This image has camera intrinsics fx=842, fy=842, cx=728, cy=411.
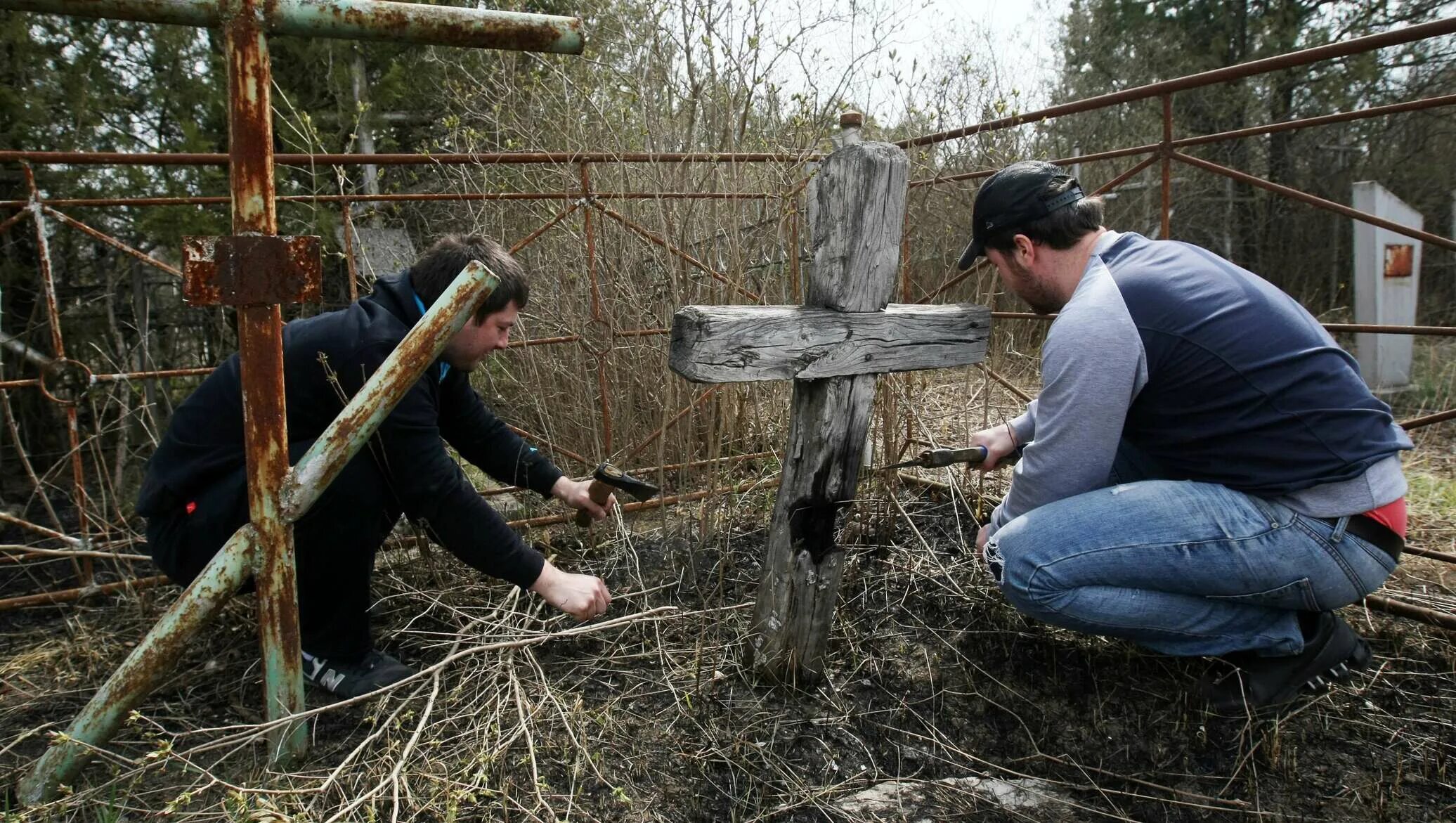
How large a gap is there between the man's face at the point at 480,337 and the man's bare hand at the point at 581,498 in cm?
55

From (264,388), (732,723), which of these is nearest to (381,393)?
(264,388)

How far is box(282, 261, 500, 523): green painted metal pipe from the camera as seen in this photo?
176cm

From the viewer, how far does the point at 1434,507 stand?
3.30 m

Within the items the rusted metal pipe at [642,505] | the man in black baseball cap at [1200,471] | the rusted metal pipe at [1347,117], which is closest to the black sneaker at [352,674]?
the rusted metal pipe at [642,505]

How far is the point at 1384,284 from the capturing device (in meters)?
6.50

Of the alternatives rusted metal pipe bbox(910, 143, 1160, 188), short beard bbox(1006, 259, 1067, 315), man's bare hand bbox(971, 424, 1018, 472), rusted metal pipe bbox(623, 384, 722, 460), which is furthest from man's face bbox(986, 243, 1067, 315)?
rusted metal pipe bbox(623, 384, 722, 460)

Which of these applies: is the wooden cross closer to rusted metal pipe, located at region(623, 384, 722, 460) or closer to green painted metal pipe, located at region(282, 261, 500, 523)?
green painted metal pipe, located at region(282, 261, 500, 523)

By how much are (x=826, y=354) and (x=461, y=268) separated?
1.01 metres

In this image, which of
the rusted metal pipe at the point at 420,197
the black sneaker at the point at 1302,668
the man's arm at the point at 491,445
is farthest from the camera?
the rusted metal pipe at the point at 420,197

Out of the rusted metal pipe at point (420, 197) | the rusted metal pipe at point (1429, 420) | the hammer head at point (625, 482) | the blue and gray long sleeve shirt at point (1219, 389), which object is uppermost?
the rusted metal pipe at point (420, 197)

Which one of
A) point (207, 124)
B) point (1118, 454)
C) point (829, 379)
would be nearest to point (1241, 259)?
point (1118, 454)

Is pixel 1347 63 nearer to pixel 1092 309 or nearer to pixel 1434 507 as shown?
pixel 1434 507

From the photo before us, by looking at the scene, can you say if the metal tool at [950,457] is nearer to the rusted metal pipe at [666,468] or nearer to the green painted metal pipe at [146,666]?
the rusted metal pipe at [666,468]

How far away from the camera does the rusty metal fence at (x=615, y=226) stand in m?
2.57
